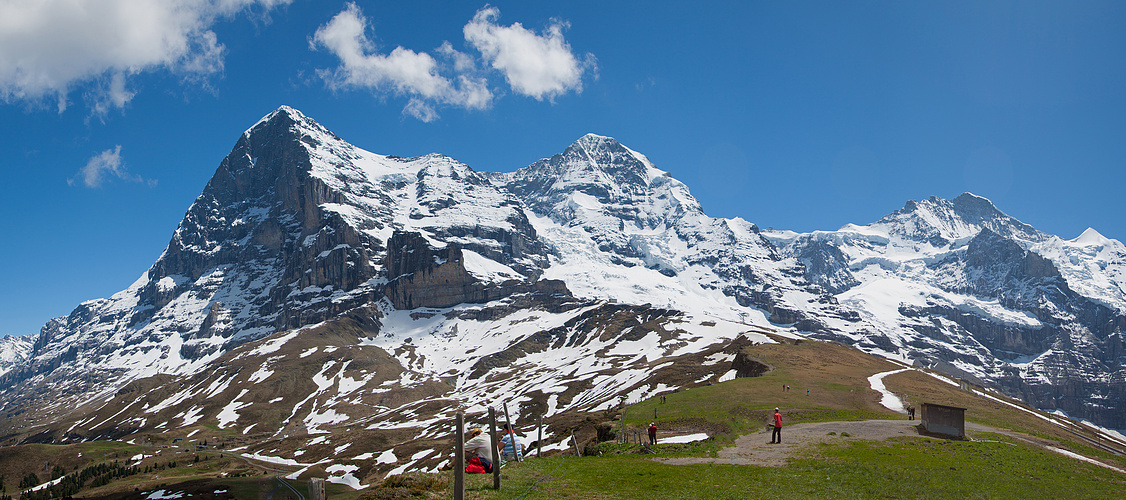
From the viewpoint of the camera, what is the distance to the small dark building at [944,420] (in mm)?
37531

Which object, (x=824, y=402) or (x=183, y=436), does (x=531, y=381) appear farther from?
(x=824, y=402)

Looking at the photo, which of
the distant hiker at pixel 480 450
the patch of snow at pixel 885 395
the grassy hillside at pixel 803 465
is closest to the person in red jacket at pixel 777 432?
the grassy hillside at pixel 803 465

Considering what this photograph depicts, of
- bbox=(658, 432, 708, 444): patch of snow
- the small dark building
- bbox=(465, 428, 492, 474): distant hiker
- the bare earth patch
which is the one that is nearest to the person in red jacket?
the bare earth patch

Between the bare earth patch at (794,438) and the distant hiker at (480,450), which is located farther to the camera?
the bare earth patch at (794,438)

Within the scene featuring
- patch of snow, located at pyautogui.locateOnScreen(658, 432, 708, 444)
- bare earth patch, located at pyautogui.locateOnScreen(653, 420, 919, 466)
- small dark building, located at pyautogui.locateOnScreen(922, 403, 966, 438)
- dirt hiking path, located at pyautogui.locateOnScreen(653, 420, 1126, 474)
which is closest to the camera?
bare earth patch, located at pyautogui.locateOnScreen(653, 420, 919, 466)

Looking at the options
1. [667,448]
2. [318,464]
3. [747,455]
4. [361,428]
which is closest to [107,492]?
[318,464]

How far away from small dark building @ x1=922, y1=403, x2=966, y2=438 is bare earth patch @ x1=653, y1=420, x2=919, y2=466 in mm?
1080

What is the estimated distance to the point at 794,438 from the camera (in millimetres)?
37281

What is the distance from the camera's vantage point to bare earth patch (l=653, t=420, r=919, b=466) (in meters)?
29.8

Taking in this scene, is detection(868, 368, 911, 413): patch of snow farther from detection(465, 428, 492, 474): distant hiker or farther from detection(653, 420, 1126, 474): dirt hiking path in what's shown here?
detection(465, 428, 492, 474): distant hiker

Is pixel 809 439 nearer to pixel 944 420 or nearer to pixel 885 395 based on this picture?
pixel 944 420

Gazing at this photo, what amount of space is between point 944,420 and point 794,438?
10.0 metres

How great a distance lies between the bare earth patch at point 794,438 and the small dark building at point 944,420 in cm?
108

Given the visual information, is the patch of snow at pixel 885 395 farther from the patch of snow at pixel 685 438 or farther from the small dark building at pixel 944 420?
the patch of snow at pixel 685 438
